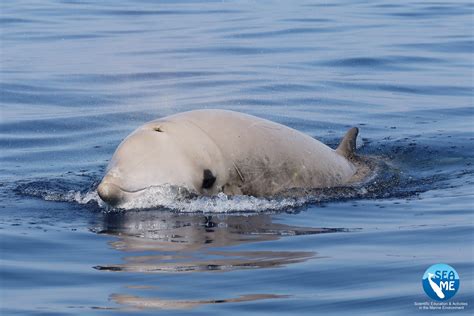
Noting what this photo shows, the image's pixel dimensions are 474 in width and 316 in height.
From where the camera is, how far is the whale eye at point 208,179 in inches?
542

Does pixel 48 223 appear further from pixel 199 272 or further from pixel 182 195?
pixel 199 272

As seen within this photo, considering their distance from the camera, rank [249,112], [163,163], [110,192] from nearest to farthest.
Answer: [110,192]
[163,163]
[249,112]

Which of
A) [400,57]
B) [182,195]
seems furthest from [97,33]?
[182,195]

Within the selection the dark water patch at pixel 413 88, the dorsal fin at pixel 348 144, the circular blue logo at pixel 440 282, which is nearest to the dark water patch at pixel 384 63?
the dark water patch at pixel 413 88

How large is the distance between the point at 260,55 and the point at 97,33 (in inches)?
264

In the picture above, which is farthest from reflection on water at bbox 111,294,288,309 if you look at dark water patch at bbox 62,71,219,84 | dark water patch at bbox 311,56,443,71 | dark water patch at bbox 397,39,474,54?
dark water patch at bbox 397,39,474,54

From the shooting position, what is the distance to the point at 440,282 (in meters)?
10.4

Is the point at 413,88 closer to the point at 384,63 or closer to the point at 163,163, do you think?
the point at 384,63

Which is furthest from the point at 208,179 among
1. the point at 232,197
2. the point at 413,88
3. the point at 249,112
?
the point at 413,88

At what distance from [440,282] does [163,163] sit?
4.05 m

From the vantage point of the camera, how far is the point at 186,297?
1016cm

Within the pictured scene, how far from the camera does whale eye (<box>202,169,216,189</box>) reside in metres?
13.8

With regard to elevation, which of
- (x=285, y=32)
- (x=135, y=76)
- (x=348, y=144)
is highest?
(x=285, y=32)

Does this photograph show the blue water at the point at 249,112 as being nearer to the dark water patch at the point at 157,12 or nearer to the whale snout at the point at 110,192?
the dark water patch at the point at 157,12
